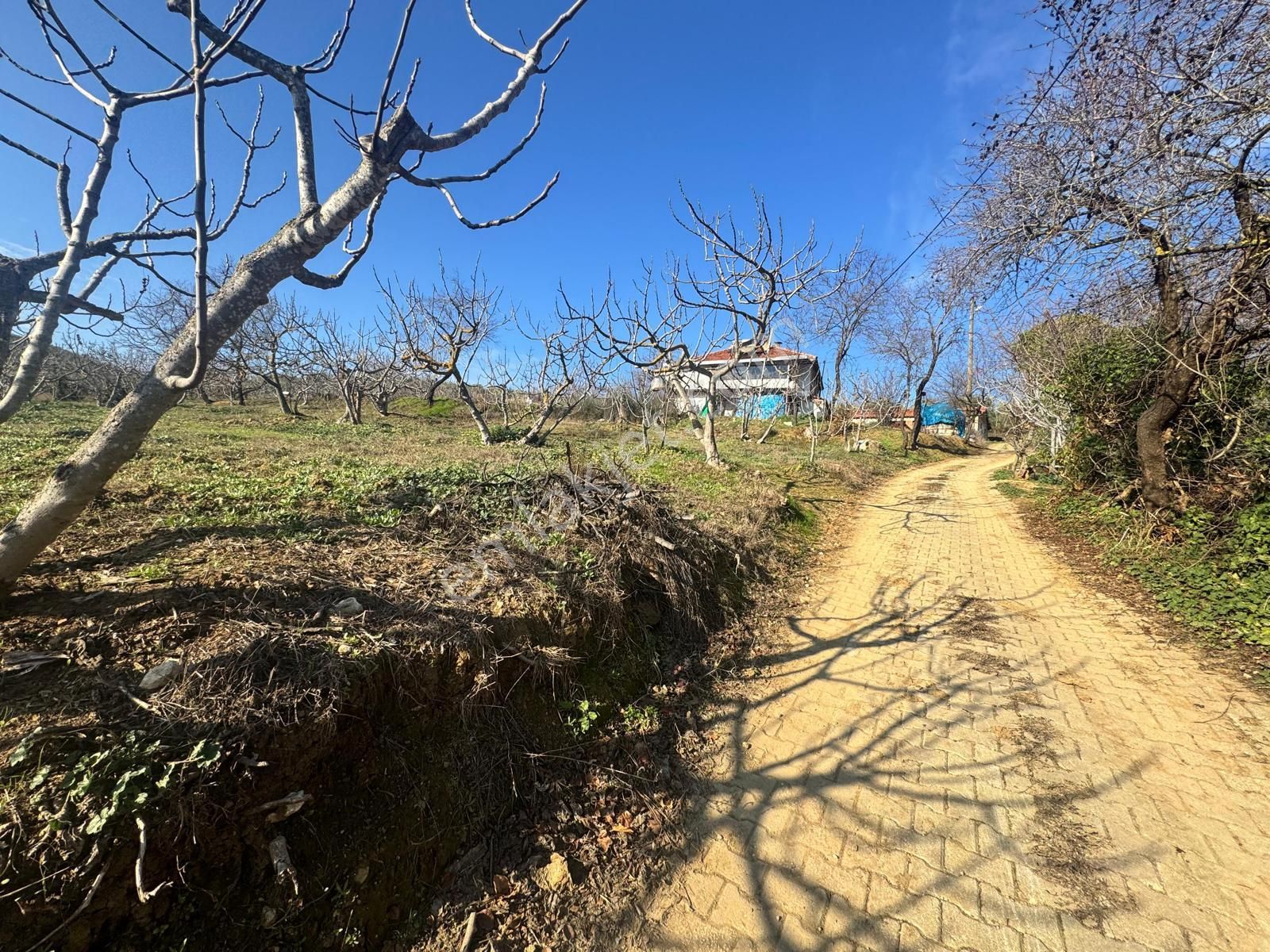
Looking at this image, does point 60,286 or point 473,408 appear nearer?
point 60,286

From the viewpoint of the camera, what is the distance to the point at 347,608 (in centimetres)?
263

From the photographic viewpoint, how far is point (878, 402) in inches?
877

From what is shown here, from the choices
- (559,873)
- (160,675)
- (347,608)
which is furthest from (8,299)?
(559,873)

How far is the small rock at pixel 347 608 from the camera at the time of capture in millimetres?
2592

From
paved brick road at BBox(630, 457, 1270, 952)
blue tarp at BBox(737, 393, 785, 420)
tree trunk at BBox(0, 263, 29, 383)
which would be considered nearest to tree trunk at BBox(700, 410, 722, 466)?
paved brick road at BBox(630, 457, 1270, 952)

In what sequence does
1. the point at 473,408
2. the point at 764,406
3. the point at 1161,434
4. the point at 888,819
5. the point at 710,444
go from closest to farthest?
the point at 888,819, the point at 1161,434, the point at 710,444, the point at 473,408, the point at 764,406

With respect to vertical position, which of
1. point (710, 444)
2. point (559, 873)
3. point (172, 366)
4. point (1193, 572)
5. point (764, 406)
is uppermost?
point (764, 406)

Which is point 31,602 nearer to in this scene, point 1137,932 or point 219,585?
point 219,585

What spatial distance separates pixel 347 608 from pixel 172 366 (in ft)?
4.97

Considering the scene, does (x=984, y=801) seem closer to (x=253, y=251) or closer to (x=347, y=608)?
(x=347, y=608)

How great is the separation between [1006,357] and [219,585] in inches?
766

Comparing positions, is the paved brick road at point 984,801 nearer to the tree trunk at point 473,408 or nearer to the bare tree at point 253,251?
the bare tree at point 253,251

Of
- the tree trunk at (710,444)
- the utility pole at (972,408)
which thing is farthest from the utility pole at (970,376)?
the tree trunk at (710,444)

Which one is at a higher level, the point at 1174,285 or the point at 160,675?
the point at 1174,285
